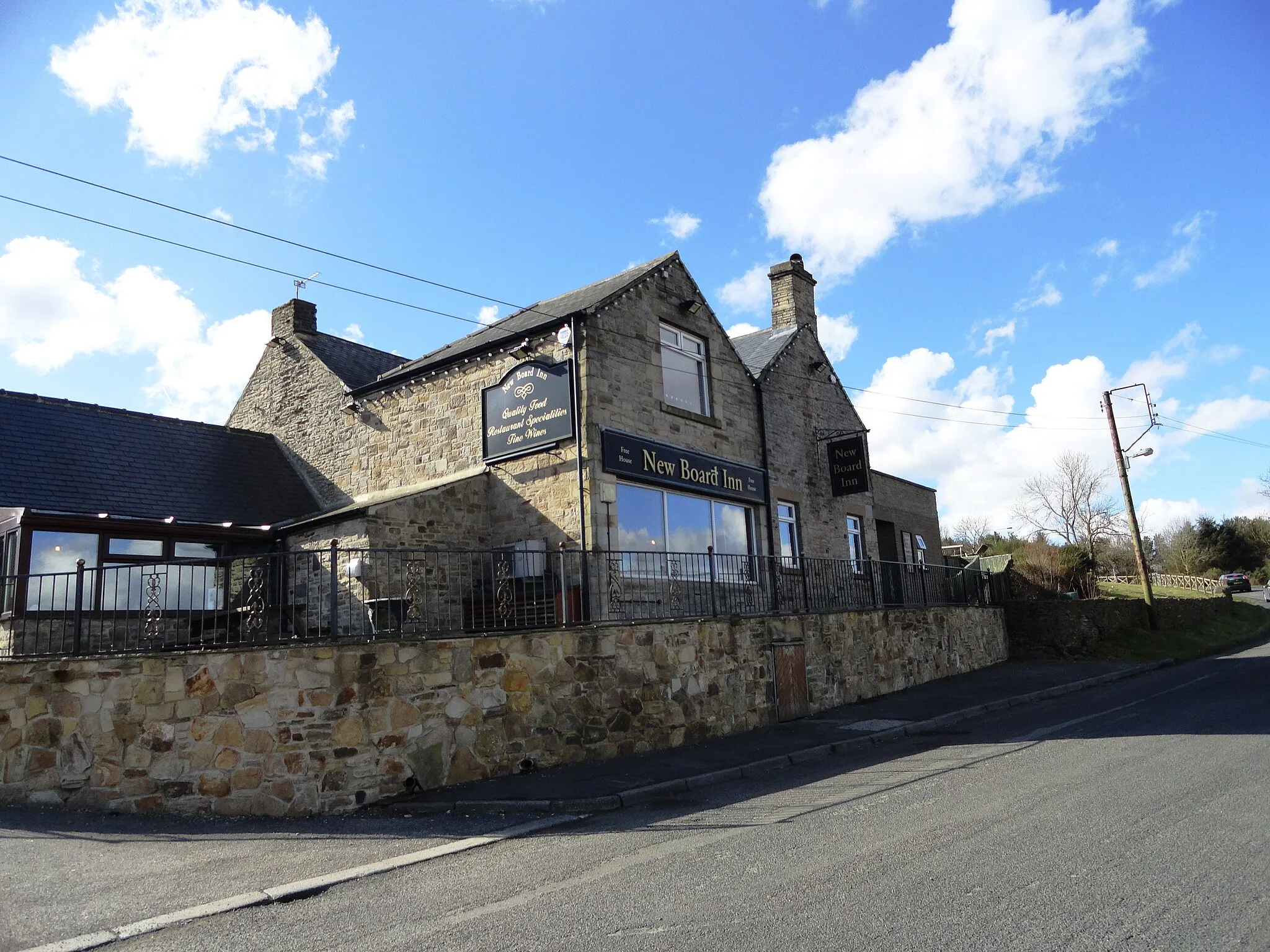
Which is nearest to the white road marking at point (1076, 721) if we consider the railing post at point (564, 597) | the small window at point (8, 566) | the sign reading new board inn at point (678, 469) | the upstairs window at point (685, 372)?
the railing post at point (564, 597)

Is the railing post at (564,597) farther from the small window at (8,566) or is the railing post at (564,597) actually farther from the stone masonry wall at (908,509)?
the stone masonry wall at (908,509)

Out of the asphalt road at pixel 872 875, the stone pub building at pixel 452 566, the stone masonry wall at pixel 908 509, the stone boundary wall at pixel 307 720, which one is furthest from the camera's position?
the stone masonry wall at pixel 908 509

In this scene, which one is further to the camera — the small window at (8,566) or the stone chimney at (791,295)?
the stone chimney at (791,295)

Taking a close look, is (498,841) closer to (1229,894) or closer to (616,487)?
(1229,894)

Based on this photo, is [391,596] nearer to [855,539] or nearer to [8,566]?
[8,566]

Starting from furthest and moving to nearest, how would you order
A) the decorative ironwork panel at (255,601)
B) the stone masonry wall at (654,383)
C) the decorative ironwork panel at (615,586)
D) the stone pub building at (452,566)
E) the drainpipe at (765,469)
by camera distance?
the drainpipe at (765,469), the stone masonry wall at (654,383), the decorative ironwork panel at (615,586), the decorative ironwork panel at (255,601), the stone pub building at (452,566)

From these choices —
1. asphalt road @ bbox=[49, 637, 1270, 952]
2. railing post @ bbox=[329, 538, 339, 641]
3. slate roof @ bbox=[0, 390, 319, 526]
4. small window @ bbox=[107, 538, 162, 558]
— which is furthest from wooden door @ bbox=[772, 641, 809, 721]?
small window @ bbox=[107, 538, 162, 558]

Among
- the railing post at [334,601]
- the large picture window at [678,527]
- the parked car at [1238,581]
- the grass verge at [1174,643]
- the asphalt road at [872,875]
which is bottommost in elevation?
the asphalt road at [872,875]

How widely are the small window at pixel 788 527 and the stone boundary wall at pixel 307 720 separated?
779 cm

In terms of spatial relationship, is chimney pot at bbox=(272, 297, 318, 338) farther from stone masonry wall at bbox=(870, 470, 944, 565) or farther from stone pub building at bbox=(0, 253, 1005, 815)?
stone masonry wall at bbox=(870, 470, 944, 565)

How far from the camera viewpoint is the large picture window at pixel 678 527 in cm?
1453

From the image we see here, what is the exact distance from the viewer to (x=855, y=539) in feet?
71.7

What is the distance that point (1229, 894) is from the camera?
16.9ft

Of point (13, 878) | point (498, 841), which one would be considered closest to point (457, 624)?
point (498, 841)
